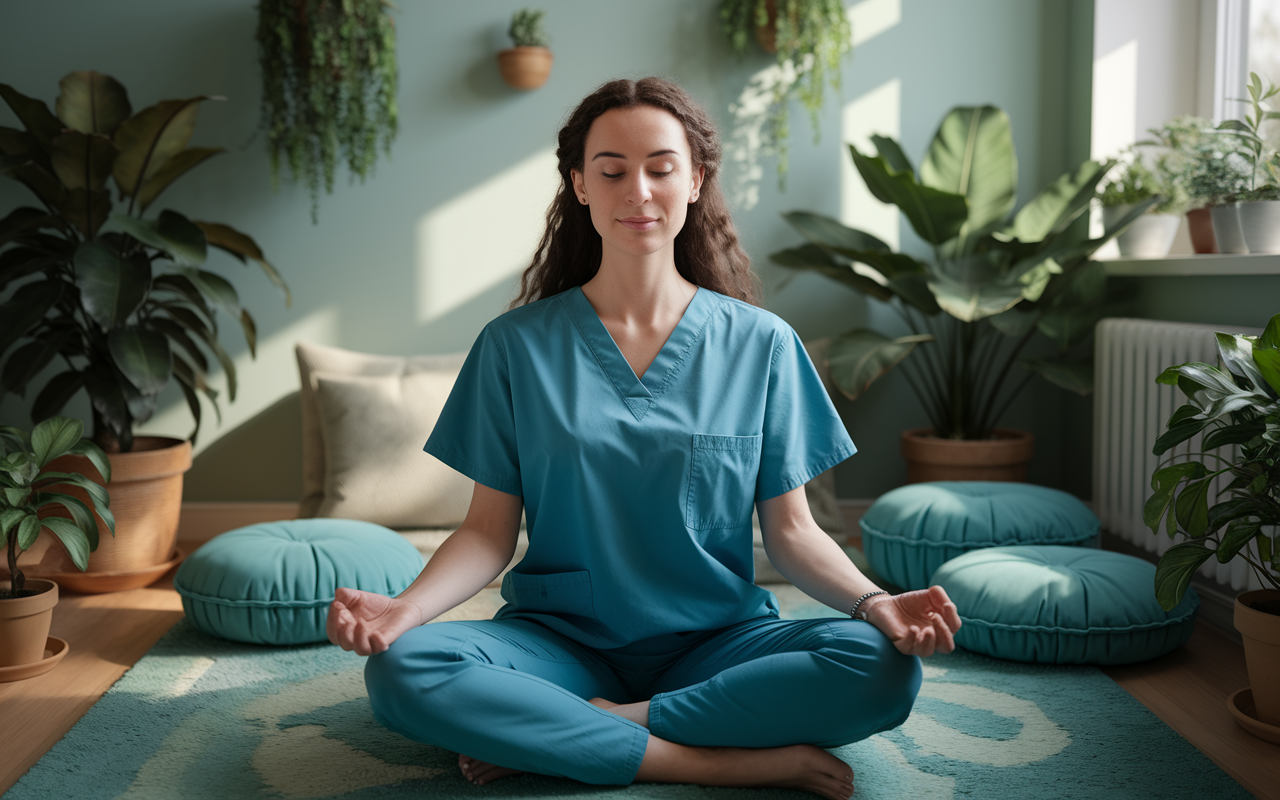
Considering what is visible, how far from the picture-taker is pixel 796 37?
3.04 metres

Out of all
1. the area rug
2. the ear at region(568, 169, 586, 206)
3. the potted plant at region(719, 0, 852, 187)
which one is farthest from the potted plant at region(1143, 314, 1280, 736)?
the potted plant at region(719, 0, 852, 187)

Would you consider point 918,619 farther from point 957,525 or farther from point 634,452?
point 957,525

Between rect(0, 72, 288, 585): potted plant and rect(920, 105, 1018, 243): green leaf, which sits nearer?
rect(0, 72, 288, 585): potted plant

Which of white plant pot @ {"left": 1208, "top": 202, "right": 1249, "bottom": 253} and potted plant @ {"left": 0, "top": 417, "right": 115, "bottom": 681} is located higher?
white plant pot @ {"left": 1208, "top": 202, "right": 1249, "bottom": 253}

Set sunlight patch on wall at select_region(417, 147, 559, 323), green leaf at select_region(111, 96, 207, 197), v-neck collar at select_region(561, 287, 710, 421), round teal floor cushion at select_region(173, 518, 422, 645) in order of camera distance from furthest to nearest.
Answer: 1. sunlight patch on wall at select_region(417, 147, 559, 323)
2. green leaf at select_region(111, 96, 207, 197)
3. round teal floor cushion at select_region(173, 518, 422, 645)
4. v-neck collar at select_region(561, 287, 710, 421)

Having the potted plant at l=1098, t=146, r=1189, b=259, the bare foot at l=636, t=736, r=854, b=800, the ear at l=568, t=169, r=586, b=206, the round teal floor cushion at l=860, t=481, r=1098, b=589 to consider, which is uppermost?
the potted plant at l=1098, t=146, r=1189, b=259

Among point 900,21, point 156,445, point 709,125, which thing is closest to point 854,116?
point 900,21

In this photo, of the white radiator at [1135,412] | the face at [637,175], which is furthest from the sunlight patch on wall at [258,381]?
the white radiator at [1135,412]

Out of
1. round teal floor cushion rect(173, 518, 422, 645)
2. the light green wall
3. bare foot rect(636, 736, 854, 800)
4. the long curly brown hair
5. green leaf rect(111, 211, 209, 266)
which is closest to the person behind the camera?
bare foot rect(636, 736, 854, 800)

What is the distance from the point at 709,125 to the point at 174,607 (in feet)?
5.91

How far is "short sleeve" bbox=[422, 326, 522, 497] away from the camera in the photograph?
62.7 inches

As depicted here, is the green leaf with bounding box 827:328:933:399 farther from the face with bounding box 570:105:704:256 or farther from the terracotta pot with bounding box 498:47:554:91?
the face with bounding box 570:105:704:256

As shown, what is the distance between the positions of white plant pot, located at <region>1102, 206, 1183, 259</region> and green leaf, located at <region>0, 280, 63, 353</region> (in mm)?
2755

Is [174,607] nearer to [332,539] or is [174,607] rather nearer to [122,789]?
[332,539]
